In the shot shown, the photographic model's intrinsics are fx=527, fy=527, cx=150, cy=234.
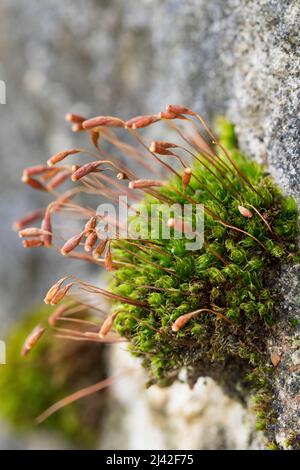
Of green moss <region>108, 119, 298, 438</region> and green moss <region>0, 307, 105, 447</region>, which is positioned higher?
green moss <region>108, 119, 298, 438</region>

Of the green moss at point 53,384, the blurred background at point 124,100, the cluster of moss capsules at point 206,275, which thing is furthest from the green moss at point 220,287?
the green moss at point 53,384

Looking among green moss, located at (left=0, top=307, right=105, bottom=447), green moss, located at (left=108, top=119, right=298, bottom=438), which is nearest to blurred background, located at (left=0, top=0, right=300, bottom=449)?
green moss, located at (left=0, top=307, right=105, bottom=447)

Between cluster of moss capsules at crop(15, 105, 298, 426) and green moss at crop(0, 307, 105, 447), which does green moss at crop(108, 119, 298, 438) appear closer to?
cluster of moss capsules at crop(15, 105, 298, 426)

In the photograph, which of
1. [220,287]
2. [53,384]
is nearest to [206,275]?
[220,287]

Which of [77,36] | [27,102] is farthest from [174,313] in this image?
[27,102]

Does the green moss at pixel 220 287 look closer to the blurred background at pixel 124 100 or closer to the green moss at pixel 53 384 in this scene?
the blurred background at pixel 124 100

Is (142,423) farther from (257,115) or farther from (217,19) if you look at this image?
(217,19)
